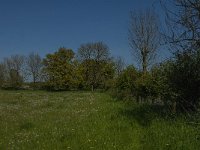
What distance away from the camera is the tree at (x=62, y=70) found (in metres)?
88.5

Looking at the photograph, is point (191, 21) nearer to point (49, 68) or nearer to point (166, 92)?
point (166, 92)

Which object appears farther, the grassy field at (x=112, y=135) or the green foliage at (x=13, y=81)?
the green foliage at (x=13, y=81)

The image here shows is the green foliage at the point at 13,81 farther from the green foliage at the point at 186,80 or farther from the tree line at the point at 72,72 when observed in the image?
the green foliage at the point at 186,80

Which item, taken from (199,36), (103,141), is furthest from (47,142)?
(199,36)

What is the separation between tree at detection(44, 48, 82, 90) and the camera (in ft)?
290

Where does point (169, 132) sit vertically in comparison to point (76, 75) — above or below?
below

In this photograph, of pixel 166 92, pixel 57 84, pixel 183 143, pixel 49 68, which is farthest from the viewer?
pixel 49 68

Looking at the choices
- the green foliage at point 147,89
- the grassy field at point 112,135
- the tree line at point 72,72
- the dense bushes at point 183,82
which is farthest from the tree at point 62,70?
the grassy field at point 112,135

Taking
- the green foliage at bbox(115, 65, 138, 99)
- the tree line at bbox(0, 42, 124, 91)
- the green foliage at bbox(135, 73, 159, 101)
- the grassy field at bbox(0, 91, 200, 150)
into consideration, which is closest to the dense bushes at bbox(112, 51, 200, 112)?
the grassy field at bbox(0, 91, 200, 150)

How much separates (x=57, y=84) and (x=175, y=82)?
74790 mm

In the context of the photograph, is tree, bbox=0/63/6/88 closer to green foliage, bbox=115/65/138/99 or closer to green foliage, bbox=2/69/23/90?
A: green foliage, bbox=2/69/23/90

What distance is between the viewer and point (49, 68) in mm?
94312

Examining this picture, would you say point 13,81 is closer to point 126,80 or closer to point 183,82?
point 126,80

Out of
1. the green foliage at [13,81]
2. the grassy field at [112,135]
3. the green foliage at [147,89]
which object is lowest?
the grassy field at [112,135]
